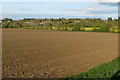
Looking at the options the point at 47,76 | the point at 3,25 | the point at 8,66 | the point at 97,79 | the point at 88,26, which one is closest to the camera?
the point at 97,79

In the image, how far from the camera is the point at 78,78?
8.55 meters

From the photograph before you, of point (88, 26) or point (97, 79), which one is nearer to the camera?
point (97, 79)

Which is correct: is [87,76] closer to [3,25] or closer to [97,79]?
[97,79]

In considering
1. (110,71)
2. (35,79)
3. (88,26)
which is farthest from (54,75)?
(88,26)

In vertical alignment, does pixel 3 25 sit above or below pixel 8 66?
above

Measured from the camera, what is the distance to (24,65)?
1162 cm

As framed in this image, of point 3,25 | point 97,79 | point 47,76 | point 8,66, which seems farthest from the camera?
point 3,25

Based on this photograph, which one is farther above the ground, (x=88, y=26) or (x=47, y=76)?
(x=88, y=26)

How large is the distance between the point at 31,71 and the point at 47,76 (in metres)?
1.20

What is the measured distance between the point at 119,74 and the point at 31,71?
14.1 ft

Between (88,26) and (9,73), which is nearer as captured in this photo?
(9,73)

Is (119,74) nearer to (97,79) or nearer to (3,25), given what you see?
(97,79)

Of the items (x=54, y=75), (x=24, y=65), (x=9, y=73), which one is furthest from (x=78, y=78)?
(x=24, y=65)

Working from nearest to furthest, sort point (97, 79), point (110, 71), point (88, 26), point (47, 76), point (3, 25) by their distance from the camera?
point (97, 79) < point (47, 76) < point (110, 71) < point (3, 25) < point (88, 26)
